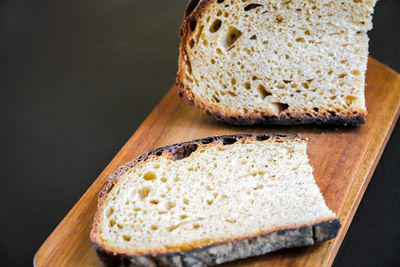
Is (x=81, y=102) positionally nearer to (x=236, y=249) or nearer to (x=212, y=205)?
(x=212, y=205)

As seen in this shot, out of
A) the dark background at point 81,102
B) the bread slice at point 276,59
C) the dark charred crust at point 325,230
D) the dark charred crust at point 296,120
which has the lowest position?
the dark background at point 81,102

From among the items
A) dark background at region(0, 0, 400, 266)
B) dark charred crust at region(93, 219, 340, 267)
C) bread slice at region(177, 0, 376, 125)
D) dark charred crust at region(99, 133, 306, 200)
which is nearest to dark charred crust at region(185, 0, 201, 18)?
bread slice at region(177, 0, 376, 125)

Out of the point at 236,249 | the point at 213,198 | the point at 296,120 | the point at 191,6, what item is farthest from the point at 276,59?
the point at 236,249

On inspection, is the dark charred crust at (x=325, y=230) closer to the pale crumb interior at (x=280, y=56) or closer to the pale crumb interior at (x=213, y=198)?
the pale crumb interior at (x=213, y=198)

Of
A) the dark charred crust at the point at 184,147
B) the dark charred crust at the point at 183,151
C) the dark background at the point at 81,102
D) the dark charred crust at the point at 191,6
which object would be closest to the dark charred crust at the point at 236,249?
the dark background at the point at 81,102

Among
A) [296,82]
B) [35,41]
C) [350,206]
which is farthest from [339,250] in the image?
[35,41]

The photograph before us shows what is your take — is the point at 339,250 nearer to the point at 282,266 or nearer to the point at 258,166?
the point at 282,266
